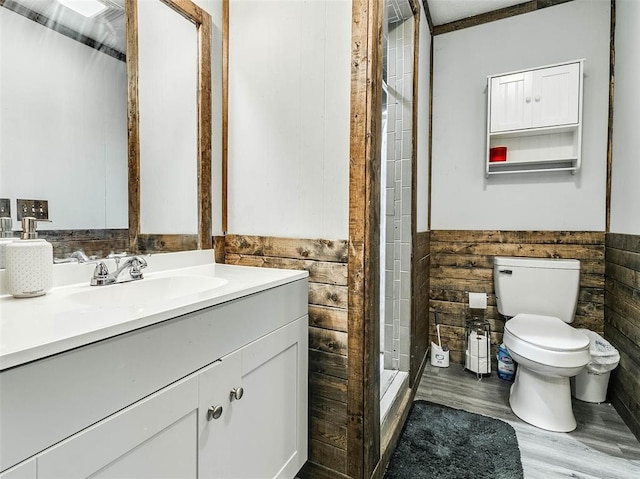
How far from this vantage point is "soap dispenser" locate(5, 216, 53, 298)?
859 millimetres

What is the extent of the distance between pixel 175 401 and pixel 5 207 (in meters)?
0.71

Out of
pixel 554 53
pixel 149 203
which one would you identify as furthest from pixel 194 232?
pixel 554 53

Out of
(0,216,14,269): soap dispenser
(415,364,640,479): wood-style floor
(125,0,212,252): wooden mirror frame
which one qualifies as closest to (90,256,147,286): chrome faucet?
(125,0,212,252): wooden mirror frame

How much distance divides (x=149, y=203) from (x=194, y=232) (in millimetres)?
221

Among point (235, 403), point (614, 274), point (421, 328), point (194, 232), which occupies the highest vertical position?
point (194, 232)

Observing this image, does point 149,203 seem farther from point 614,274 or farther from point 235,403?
point 614,274

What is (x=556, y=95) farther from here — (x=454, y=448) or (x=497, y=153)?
(x=454, y=448)

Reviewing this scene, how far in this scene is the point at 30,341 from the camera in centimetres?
52

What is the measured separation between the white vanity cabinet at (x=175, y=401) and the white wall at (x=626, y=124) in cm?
185

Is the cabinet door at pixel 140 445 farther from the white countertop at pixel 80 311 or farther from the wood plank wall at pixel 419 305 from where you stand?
the wood plank wall at pixel 419 305

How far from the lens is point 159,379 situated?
0.70m

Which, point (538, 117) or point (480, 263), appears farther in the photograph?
point (480, 263)

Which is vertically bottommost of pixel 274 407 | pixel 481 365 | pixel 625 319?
pixel 481 365

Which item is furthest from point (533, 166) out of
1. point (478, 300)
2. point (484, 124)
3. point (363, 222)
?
point (363, 222)
